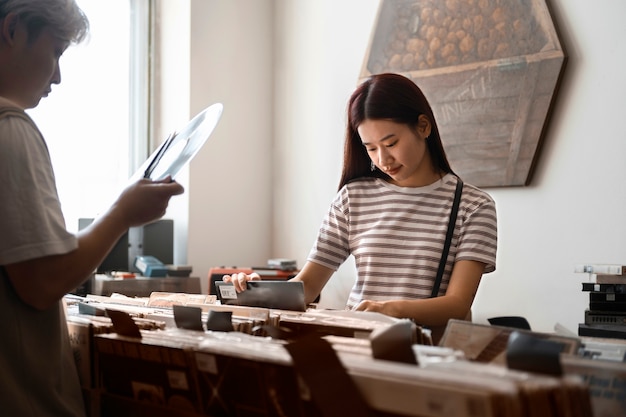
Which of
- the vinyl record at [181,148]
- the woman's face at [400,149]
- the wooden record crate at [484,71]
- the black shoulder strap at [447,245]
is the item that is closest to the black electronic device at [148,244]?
the wooden record crate at [484,71]

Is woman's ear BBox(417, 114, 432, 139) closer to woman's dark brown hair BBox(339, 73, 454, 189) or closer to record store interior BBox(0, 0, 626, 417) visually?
woman's dark brown hair BBox(339, 73, 454, 189)

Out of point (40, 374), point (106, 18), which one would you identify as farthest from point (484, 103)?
point (40, 374)

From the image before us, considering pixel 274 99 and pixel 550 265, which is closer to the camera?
pixel 550 265

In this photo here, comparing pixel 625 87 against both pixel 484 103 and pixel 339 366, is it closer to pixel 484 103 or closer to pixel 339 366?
pixel 484 103

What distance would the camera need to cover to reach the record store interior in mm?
649

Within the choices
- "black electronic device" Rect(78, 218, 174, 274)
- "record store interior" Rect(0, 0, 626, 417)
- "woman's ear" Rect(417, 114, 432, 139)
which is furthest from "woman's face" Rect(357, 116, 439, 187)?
"black electronic device" Rect(78, 218, 174, 274)

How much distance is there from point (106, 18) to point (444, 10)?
1732 millimetres

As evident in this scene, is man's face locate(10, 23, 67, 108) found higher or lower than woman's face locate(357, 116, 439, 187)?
higher

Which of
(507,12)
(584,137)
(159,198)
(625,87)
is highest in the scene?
(507,12)

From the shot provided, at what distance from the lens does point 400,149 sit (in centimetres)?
169

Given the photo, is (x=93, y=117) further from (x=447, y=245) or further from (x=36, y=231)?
(x=36, y=231)

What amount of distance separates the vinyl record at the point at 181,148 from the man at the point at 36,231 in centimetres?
5

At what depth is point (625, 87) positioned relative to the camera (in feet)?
9.17

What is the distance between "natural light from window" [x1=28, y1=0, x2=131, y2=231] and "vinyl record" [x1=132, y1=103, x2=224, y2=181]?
2513 mm
